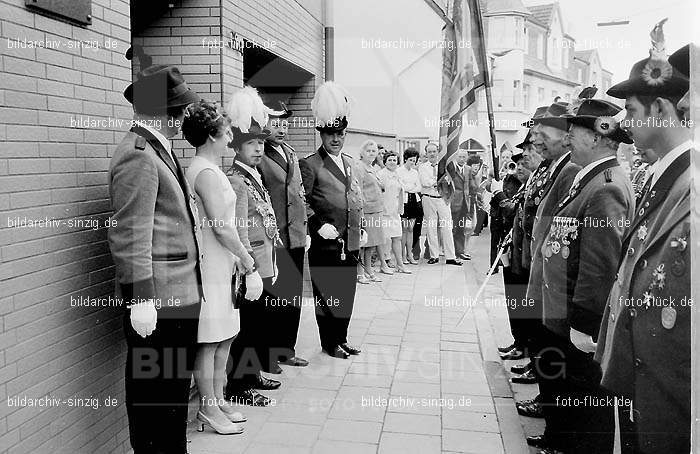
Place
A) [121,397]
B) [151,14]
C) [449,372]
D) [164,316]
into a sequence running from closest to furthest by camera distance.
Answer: [164,316], [121,397], [151,14], [449,372]

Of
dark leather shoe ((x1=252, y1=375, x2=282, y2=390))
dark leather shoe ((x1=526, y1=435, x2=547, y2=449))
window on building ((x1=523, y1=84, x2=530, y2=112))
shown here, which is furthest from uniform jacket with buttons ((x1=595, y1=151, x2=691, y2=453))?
window on building ((x1=523, y1=84, x2=530, y2=112))

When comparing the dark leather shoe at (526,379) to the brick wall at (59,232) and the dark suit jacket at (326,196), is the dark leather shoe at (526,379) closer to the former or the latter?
the dark suit jacket at (326,196)

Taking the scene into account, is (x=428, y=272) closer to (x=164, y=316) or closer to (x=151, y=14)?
(x=151, y=14)

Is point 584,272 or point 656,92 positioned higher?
point 656,92

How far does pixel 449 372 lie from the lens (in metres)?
5.41

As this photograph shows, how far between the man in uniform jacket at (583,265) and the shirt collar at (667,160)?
77cm

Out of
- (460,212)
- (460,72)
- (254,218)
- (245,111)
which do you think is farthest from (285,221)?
(460,212)

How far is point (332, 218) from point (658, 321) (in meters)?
3.57

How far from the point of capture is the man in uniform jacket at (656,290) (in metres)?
2.27

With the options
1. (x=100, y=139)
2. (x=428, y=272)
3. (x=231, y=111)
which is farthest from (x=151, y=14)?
(x=428, y=272)

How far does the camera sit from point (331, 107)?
5527 millimetres

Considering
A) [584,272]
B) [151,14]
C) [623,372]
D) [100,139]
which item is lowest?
[623,372]

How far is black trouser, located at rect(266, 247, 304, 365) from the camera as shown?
510 centimetres

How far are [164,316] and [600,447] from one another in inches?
94.8
